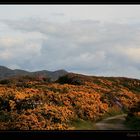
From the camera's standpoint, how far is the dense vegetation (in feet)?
20.0

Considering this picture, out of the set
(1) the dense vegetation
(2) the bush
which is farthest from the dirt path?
(2) the bush

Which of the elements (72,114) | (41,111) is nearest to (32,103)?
(41,111)

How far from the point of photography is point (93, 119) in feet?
20.3

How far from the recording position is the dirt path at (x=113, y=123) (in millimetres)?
5842

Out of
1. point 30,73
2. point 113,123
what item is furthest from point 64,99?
point 113,123

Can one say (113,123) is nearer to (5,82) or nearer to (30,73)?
(30,73)

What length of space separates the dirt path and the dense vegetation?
0.39 ft

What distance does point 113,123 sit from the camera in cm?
599

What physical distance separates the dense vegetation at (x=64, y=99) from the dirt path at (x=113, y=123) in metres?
0.12

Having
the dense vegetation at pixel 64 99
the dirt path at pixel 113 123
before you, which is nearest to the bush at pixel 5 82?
the dense vegetation at pixel 64 99
